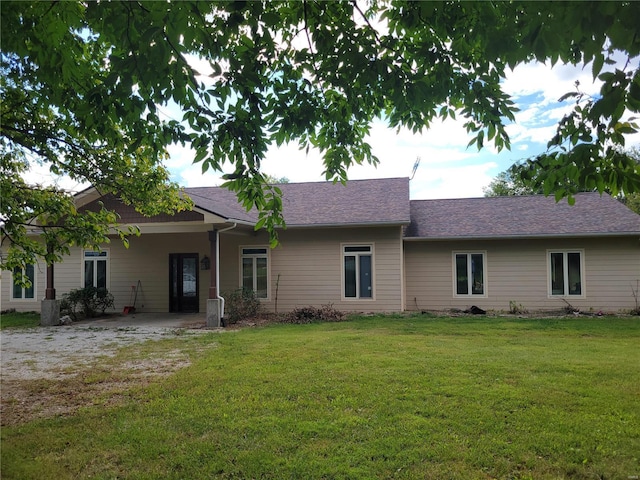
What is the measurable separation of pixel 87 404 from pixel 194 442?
1905 millimetres

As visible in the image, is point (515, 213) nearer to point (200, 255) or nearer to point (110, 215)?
point (200, 255)

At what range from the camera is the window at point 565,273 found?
1247 centimetres

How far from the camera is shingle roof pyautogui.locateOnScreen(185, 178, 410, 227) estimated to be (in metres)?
12.1

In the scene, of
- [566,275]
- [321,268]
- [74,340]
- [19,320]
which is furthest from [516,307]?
[19,320]

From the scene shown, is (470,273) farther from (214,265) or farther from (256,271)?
(214,265)

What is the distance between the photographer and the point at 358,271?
1258 cm

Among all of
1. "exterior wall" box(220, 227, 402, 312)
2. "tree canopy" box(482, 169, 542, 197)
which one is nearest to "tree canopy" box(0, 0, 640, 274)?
"exterior wall" box(220, 227, 402, 312)

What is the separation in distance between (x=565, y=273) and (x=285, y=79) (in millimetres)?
11893

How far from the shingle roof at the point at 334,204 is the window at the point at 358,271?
36.9 inches

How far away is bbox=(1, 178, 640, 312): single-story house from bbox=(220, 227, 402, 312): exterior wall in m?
0.03

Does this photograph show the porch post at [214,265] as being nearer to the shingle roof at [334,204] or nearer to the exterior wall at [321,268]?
the shingle roof at [334,204]

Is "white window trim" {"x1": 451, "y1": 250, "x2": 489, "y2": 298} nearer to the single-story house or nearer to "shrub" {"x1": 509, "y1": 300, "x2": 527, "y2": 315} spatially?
the single-story house

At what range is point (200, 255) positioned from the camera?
1357cm

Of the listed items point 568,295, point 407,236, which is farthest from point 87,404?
point 568,295
